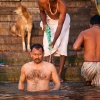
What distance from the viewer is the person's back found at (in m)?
11.2

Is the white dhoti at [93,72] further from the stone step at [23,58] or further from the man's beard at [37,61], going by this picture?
the man's beard at [37,61]

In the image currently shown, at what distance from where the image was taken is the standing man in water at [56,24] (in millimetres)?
11477

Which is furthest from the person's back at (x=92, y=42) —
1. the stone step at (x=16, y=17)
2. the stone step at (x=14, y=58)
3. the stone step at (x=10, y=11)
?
the stone step at (x=10, y=11)

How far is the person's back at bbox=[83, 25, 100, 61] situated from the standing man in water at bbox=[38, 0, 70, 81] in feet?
2.07

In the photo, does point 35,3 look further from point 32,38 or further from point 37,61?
point 37,61

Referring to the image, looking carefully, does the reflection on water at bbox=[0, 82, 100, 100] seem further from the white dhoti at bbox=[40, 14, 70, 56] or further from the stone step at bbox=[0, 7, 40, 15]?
the stone step at bbox=[0, 7, 40, 15]

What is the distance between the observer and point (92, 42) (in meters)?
11.2

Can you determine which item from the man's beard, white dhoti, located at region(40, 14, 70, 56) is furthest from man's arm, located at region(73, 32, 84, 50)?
the man's beard

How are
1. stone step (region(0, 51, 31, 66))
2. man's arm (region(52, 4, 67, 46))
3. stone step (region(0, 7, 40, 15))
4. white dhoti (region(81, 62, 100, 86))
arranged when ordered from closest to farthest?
white dhoti (region(81, 62, 100, 86)) → man's arm (region(52, 4, 67, 46)) → stone step (region(0, 51, 31, 66)) → stone step (region(0, 7, 40, 15))

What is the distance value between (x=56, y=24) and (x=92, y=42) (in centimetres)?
115

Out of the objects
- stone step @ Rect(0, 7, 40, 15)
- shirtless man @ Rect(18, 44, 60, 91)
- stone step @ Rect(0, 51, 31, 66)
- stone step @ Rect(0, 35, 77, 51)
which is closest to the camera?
shirtless man @ Rect(18, 44, 60, 91)

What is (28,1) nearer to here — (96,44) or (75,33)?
(75,33)

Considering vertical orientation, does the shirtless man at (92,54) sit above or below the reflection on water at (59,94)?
above

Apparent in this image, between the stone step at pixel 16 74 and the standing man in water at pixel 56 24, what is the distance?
28cm
